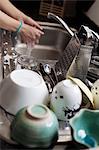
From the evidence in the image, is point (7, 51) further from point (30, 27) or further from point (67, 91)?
point (67, 91)

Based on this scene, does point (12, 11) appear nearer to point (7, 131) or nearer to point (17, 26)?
point (17, 26)

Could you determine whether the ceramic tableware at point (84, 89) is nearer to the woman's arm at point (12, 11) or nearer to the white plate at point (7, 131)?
the white plate at point (7, 131)

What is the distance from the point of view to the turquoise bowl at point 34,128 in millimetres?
593

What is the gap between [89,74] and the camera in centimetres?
94

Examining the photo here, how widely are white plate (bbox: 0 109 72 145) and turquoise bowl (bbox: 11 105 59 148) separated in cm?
3

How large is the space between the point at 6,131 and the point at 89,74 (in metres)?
0.39

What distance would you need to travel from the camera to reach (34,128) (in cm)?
59

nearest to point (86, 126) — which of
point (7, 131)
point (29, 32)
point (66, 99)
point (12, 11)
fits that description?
point (66, 99)

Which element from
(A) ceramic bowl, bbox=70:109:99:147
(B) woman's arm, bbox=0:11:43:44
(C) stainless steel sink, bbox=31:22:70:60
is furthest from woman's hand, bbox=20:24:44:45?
(A) ceramic bowl, bbox=70:109:99:147

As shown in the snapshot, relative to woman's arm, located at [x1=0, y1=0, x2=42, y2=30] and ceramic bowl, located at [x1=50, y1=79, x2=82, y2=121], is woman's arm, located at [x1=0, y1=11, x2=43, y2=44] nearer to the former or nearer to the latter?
woman's arm, located at [x1=0, y1=0, x2=42, y2=30]

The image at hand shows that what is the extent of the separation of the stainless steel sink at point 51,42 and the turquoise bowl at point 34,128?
2.76 ft

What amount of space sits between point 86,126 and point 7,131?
192 millimetres

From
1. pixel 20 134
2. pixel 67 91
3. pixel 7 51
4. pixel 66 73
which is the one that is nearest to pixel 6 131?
pixel 20 134

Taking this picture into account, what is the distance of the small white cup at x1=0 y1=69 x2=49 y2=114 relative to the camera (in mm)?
694
